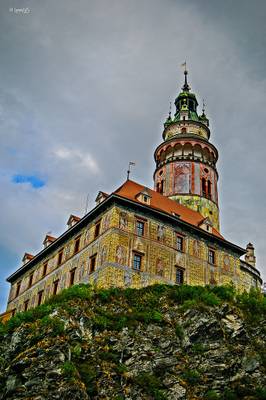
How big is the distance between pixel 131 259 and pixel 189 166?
60.4ft

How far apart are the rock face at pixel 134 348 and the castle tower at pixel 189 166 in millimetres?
18174

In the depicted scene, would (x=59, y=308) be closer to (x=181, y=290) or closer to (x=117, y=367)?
(x=117, y=367)

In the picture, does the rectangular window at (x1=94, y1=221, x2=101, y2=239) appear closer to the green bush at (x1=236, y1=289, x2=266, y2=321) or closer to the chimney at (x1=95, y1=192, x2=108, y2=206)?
the chimney at (x1=95, y1=192, x2=108, y2=206)

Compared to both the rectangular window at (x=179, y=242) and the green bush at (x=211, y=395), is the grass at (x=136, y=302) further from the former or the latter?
the rectangular window at (x=179, y=242)

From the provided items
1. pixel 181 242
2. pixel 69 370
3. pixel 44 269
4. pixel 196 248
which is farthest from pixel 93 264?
pixel 69 370

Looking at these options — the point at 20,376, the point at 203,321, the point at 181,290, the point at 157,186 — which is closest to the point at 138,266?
the point at 181,290

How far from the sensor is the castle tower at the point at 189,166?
4988 cm

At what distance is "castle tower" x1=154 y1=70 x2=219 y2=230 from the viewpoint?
4988 cm

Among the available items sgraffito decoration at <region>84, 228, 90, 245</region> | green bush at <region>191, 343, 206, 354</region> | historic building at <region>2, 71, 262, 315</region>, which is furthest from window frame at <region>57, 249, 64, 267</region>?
green bush at <region>191, 343, 206, 354</region>

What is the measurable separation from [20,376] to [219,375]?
10.2 metres

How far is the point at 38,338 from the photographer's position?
2691cm

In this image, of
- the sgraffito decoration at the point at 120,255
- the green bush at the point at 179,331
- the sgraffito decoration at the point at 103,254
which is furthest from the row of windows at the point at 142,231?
the green bush at the point at 179,331

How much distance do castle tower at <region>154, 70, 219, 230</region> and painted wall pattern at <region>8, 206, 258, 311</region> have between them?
8769 mm

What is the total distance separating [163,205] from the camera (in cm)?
4281
